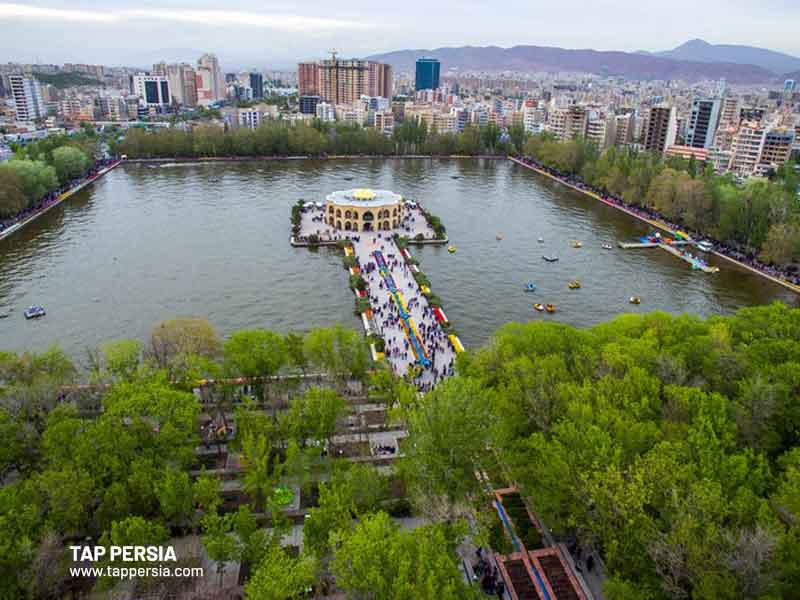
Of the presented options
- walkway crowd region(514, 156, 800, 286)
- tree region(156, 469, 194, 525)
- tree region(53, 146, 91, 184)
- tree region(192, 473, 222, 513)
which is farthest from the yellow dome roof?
tree region(192, 473, 222, 513)

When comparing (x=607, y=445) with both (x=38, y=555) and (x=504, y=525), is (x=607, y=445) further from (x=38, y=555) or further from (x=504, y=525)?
(x=38, y=555)

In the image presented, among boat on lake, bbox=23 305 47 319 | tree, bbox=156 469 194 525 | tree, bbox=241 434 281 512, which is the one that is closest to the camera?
tree, bbox=156 469 194 525

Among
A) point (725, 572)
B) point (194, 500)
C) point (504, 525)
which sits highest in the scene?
point (725, 572)

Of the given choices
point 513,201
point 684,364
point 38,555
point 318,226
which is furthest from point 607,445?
point 513,201

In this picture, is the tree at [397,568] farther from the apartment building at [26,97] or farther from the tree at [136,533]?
the apartment building at [26,97]

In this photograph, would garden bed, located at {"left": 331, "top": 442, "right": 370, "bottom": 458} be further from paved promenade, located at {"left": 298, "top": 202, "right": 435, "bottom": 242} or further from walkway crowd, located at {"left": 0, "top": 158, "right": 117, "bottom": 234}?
walkway crowd, located at {"left": 0, "top": 158, "right": 117, "bottom": 234}

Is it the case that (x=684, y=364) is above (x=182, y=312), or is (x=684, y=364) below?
above

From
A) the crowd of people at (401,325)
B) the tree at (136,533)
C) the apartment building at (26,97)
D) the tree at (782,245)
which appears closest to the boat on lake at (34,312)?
the crowd of people at (401,325)
